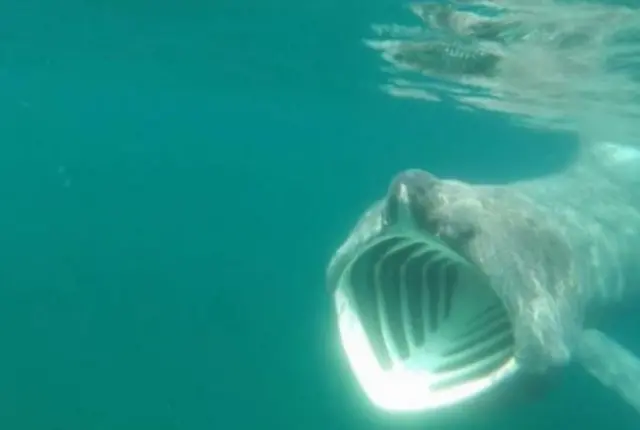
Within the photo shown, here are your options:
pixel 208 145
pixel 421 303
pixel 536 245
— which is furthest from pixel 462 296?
pixel 208 145

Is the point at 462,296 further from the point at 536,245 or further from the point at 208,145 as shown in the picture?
the point at 208,145

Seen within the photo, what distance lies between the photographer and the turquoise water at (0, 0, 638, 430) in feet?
56.9

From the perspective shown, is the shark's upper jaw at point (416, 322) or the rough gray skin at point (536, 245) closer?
the shark's upper jaw at point (416, 322)

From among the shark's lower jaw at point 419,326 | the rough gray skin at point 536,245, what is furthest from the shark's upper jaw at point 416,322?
the rough gray skin at point 536,245

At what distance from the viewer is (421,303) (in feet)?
24.4

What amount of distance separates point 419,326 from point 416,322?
41mm

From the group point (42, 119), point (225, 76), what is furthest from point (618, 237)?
point (42, 119)

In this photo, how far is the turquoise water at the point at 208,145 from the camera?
17.3 meters

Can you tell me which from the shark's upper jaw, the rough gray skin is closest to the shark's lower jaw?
the shark's upper jaw

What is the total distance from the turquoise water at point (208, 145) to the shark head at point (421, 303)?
39 centimetres

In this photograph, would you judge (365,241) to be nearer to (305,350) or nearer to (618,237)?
(618,237)

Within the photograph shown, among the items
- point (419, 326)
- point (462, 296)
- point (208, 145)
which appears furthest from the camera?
point (208, 145)

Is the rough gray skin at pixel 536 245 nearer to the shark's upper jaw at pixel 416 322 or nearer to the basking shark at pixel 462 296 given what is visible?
the basking shark at pixel 462 296

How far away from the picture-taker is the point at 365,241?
636cm
